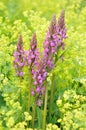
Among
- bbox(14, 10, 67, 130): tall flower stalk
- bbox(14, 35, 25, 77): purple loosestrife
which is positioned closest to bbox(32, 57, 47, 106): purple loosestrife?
bbox(14, 10, 67, 130): tall flower stalk

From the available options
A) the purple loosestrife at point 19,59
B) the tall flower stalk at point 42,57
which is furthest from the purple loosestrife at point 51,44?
the purple loosestrife at point 19,59

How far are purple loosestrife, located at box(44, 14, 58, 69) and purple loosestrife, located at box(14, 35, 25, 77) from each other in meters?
0.21

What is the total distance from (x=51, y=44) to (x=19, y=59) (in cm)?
33

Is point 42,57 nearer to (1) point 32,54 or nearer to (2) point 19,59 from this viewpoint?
(1) point 32,54

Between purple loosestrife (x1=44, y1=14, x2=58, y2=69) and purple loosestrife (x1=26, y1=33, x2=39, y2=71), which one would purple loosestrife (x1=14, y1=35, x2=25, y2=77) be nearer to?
purple loosestrife (x1=26, y1=33, x2=39, y2=71)

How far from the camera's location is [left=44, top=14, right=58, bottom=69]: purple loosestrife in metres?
3.28

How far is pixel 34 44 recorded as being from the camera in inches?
129

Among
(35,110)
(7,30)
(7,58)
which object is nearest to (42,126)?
(35,110)

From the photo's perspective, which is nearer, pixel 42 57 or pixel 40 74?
pixel 40 74

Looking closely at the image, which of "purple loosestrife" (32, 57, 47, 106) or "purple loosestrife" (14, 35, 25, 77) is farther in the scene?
"purple loosestrife" (14, 35, 25, 77)

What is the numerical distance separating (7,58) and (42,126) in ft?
2.40

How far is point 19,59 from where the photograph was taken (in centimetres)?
346

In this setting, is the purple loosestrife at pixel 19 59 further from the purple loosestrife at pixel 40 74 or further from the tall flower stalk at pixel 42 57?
the purple loosestrife at pixel 40 74

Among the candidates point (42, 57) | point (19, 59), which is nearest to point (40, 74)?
point (42, 57)
